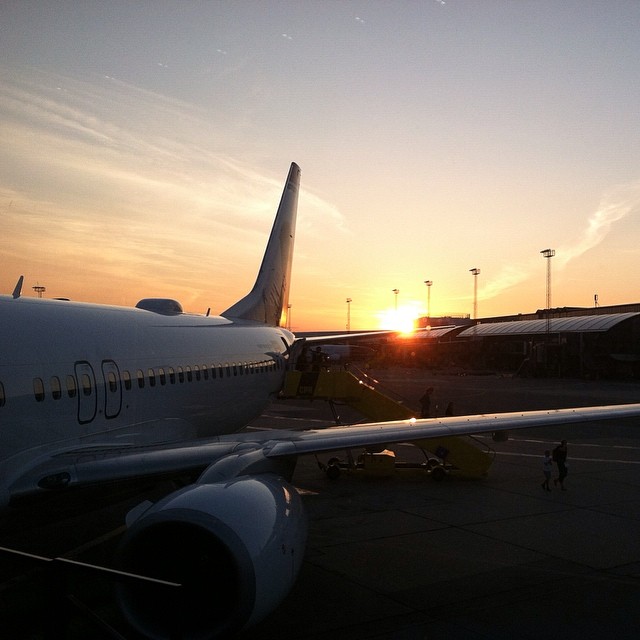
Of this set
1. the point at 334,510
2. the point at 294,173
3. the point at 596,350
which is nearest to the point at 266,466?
the point at 334,510

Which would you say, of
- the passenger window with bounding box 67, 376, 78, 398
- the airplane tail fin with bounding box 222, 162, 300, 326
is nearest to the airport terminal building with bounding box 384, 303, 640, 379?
the airplane tail fin with bounding box 222, 162, 300, 326

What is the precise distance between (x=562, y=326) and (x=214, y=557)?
281 ft

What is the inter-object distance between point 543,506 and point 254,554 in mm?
11679

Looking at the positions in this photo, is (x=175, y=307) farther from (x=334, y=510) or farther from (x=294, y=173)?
(x=294, y=173)

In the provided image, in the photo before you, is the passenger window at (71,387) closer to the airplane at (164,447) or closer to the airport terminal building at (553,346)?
the airplane at (164,447)

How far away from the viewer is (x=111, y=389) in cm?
1188

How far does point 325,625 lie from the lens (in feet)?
31.8

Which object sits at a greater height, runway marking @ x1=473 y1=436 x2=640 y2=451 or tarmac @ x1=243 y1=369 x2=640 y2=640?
runway marking @ x1=473 y1=436 x2=640 y2=451

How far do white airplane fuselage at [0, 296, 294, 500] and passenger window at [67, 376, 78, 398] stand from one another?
0.05 feet

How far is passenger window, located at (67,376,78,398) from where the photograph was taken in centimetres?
1070

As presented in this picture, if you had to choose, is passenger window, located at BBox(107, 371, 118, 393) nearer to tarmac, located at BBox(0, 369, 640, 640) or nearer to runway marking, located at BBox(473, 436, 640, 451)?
tarmac, located at BBox(0, 369, 640, 640)

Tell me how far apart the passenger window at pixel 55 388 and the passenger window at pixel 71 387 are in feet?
0.71

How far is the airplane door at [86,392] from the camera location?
11.0m

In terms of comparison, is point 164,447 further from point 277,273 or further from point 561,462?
point 277,273
